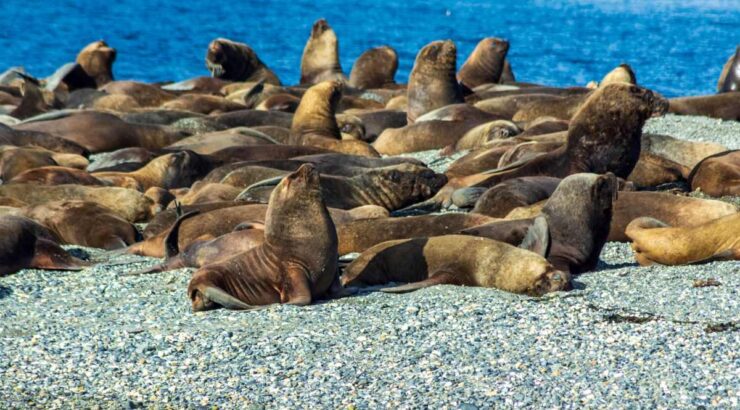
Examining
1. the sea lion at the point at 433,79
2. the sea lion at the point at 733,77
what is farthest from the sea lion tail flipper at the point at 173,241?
the sea lion at the point at 733,77

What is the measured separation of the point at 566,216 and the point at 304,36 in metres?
44.0

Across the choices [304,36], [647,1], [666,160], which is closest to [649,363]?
[666,160]

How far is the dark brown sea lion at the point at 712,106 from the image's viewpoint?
13.1 meters

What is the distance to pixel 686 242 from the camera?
22.6 feet

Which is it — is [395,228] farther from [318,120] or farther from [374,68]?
[374,68]

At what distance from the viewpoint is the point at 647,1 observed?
80.1 metres

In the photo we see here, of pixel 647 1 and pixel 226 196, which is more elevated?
pixel 226 196

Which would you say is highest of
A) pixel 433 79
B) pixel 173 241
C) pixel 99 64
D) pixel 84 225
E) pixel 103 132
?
pixel 173 241

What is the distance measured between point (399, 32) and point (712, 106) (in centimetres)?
3995

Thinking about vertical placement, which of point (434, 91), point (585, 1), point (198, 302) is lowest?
point (585, 1)

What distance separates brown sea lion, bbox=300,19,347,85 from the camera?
1845cm

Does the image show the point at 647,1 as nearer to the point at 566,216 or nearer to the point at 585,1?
the point at 585,1

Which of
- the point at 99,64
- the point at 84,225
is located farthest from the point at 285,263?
the point at 99,64

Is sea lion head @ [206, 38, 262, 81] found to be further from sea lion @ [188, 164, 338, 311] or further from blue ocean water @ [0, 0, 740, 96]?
blue ocean water @ [0, 0, 740, 96]
